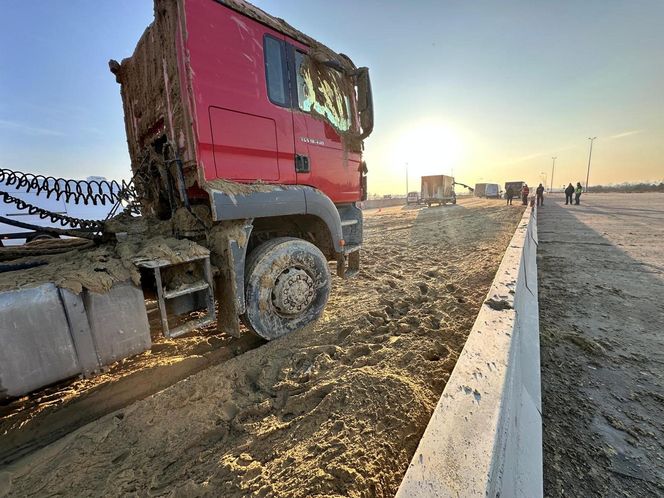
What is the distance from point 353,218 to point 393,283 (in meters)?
1.18

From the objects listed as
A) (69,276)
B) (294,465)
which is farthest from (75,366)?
(294,465)

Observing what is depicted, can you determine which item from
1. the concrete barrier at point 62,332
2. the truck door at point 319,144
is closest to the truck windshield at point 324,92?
the truck door at point 319,144

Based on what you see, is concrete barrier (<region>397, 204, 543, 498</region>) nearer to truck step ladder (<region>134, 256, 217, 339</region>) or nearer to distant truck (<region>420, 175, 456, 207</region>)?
truck step ladder (<region>134, 256, 217, 339</region>)

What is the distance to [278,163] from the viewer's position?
2889mm

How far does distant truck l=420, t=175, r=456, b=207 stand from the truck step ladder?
93.8ft

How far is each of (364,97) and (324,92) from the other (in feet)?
2.05

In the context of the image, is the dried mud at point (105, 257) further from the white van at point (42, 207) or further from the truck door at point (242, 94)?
the white van at point (42, 207)

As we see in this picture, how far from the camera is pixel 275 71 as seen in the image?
2.85m

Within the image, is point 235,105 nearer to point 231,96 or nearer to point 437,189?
point 231,96

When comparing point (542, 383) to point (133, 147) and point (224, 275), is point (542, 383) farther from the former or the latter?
point (133, 147)

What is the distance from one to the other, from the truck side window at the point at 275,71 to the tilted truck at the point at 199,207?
0.5 inches

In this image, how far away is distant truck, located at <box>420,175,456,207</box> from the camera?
92.2 ft

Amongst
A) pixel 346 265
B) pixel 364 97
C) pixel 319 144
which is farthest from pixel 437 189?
pixel 319 144

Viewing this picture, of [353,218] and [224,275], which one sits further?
[353,218]
